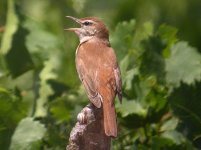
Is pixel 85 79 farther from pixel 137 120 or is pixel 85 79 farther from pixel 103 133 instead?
pixel 103 133

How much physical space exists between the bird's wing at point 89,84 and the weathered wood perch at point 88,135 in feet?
1.35

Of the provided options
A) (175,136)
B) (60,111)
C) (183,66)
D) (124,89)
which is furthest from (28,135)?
(183,66)

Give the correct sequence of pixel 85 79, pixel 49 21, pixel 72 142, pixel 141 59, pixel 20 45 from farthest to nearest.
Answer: pixel 49 21 < pixel 20 45 < pixel 141 59 < pixel 85 79 < pixel 72 142

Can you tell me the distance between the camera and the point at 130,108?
7621 mm

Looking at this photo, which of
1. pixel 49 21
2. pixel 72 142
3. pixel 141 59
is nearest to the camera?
pixel 72 142

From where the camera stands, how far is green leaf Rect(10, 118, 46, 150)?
7520mm

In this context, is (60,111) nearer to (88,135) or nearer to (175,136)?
(175,136)

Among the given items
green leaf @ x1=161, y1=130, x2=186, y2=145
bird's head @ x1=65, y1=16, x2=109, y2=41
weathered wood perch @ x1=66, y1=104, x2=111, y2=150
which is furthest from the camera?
bird's head @ x1=65, y1=16, x2=109, y2=41

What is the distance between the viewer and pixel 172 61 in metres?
7.99

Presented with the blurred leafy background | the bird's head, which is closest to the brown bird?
the bird's head

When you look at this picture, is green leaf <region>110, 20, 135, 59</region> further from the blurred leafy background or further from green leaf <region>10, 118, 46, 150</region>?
green leaf <region>10, 118, 46, 150</region>

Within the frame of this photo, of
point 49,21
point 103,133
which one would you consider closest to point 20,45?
point 49,21

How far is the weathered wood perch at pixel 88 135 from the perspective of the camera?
5941mm

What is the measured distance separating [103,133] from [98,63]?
4.74ft
